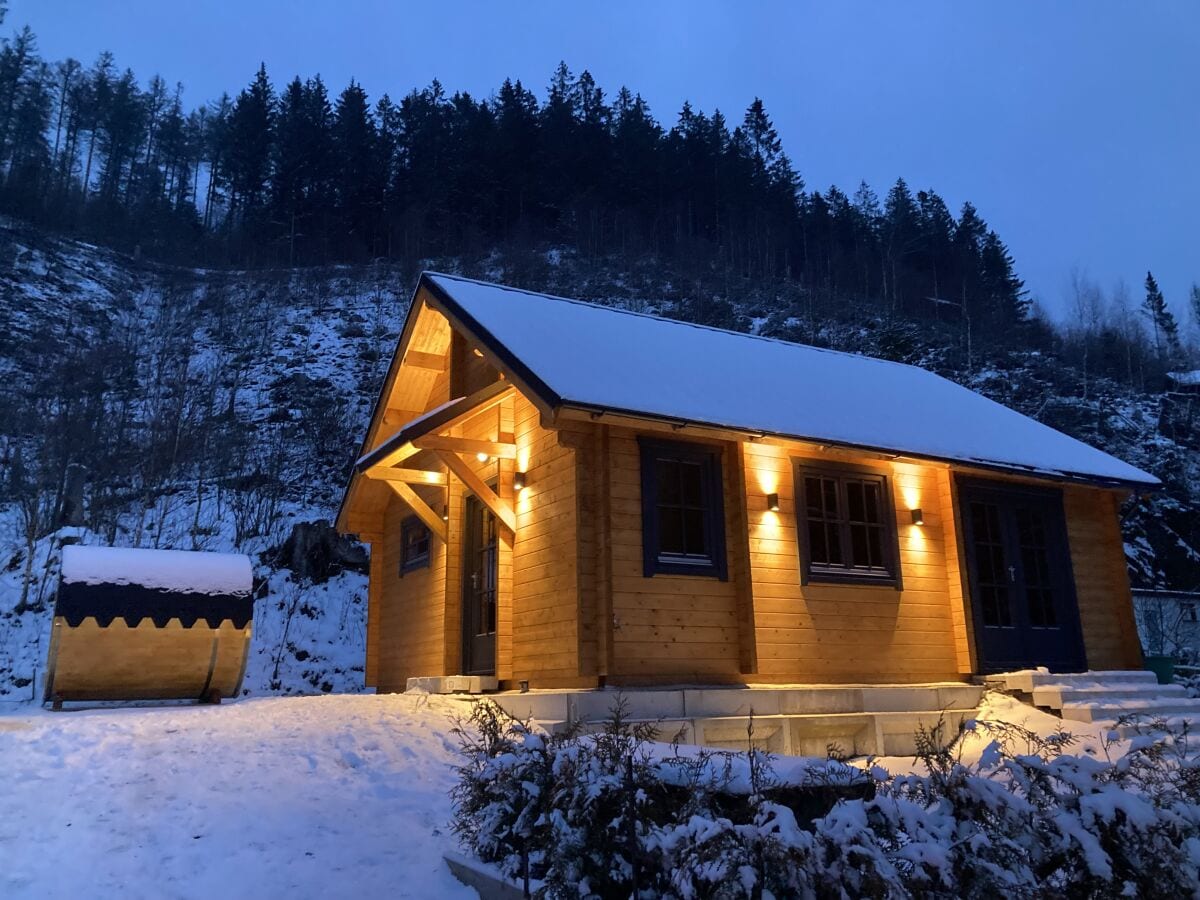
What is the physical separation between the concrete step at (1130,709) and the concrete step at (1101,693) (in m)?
0.10

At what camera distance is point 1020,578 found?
11047 millimetres

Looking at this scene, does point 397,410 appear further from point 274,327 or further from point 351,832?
point 274,327

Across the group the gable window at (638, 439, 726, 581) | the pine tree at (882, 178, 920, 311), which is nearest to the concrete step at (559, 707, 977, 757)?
the gable window at (638, 439, 726, 581)

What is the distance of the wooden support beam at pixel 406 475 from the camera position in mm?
10825

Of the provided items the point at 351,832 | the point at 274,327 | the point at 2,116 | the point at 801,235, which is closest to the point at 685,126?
the point at 801,235

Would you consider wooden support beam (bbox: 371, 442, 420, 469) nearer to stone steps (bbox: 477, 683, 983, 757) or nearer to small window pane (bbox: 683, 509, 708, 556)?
stone steps (bbox: 477, 683, 983, 757)

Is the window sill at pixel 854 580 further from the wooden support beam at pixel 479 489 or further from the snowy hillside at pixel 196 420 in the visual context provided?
the snowy hillside at pixel 196 420

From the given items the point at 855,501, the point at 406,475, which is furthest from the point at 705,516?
the point at 406,475

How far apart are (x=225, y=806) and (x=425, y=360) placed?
24.3ft

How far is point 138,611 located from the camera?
910cm

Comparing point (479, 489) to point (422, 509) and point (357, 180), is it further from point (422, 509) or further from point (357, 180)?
point (357, 180)

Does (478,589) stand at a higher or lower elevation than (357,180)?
lower

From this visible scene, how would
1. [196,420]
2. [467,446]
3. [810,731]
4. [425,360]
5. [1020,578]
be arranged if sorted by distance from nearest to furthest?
[810,731] → [467,446] → [1020,578] → [425,360] → [196,420]

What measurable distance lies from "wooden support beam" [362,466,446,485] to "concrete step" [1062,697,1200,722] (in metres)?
7.51
